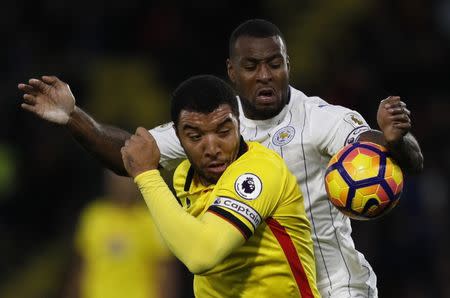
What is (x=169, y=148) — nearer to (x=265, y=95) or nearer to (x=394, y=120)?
(x=265, y=95)

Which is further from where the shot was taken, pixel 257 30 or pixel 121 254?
pixel 121 254

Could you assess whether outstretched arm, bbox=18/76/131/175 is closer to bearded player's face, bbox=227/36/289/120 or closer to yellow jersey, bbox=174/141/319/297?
bearded player's face, bbox=227/36/289/120

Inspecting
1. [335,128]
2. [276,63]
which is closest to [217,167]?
[335,128]

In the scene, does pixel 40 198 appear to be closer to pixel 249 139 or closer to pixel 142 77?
pixel 142 77

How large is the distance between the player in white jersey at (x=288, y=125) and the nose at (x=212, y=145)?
Answer: 0.78 metres

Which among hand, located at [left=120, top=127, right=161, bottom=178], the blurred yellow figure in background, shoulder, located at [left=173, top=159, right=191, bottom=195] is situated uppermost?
hand, located at [left=120, top=127, right=161, bottom=178]

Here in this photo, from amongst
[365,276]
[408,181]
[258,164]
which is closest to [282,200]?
[258,164]

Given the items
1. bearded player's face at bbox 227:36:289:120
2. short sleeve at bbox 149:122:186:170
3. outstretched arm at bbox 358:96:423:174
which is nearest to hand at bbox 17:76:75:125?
short sleeve at bbox 149:122:186:170

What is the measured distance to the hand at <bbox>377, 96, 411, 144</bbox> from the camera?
5.08m

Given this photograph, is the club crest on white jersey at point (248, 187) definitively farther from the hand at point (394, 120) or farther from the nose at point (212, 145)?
the hand at point (394, 120)

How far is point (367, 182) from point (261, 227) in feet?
1.94

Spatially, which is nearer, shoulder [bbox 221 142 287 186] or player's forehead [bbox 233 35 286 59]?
shoulder [bbox 221 142 287 186]

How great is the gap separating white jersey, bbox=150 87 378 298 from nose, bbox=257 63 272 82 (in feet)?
0.78

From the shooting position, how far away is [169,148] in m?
6.12
